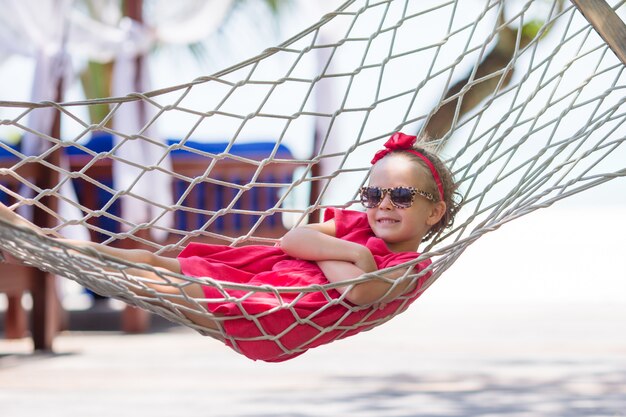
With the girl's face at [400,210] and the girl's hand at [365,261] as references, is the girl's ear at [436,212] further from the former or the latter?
the girl's hand at [365,261]

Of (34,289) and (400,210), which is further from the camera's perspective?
(34,289)

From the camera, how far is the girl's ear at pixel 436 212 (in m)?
2.18

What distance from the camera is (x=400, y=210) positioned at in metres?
2.13

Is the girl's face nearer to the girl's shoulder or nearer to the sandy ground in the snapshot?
the girl's shoulder

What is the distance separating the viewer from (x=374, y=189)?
2.15 m

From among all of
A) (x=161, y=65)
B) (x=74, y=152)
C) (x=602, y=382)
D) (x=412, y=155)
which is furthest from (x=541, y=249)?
(x=412, y=155)

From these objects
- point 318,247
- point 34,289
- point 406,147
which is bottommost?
→ point 318,247

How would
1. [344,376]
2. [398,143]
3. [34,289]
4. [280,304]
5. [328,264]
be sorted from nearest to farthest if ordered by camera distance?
[280,304] < [328,264] < [398,143] < [344,376] < [34,289]

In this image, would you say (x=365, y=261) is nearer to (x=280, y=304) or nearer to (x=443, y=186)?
(x=280, y=304)

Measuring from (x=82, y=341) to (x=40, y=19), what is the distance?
5.15 ft

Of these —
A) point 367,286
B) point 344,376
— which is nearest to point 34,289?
point 344,376

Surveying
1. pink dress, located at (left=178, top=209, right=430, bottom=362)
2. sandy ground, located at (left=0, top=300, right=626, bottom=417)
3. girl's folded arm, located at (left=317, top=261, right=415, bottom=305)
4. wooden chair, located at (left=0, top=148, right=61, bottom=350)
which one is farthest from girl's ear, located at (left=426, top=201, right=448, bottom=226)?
wooden chair, located at (left=0, top=148, right=61, bottom=350)

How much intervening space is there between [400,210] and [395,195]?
0.03m

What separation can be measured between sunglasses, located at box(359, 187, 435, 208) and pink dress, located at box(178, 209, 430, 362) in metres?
0.07
